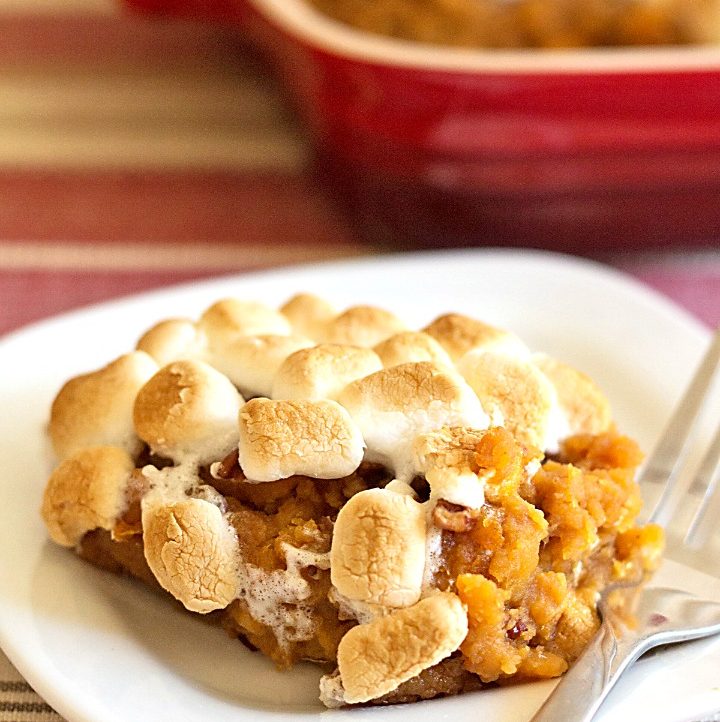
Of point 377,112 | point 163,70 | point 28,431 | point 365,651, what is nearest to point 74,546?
point 28,431

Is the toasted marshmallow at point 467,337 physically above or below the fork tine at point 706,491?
above

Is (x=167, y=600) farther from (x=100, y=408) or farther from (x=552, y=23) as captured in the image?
(x=552, y=23)

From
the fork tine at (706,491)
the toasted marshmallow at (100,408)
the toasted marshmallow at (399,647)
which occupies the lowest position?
the fork tine at (706,491)

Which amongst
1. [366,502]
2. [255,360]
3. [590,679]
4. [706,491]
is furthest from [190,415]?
[706,491]

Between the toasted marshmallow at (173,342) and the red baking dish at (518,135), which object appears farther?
the red baking dish at (518,135)

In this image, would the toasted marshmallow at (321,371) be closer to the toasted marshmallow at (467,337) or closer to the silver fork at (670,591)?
the toasted marshmallow at (467,337)

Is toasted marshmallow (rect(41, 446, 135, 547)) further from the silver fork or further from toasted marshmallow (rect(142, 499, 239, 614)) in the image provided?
the silver fork

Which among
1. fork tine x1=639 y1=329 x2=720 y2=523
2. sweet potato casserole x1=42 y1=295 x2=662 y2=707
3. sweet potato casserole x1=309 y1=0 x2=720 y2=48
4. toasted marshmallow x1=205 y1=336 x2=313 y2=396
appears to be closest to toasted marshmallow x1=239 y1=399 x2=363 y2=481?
sweet potato casserole x1=42 y1=295 x2=662 y2=707

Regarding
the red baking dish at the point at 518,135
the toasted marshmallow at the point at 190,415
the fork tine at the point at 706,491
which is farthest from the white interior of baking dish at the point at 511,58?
the toasted marshmallow at the point at 190,415
